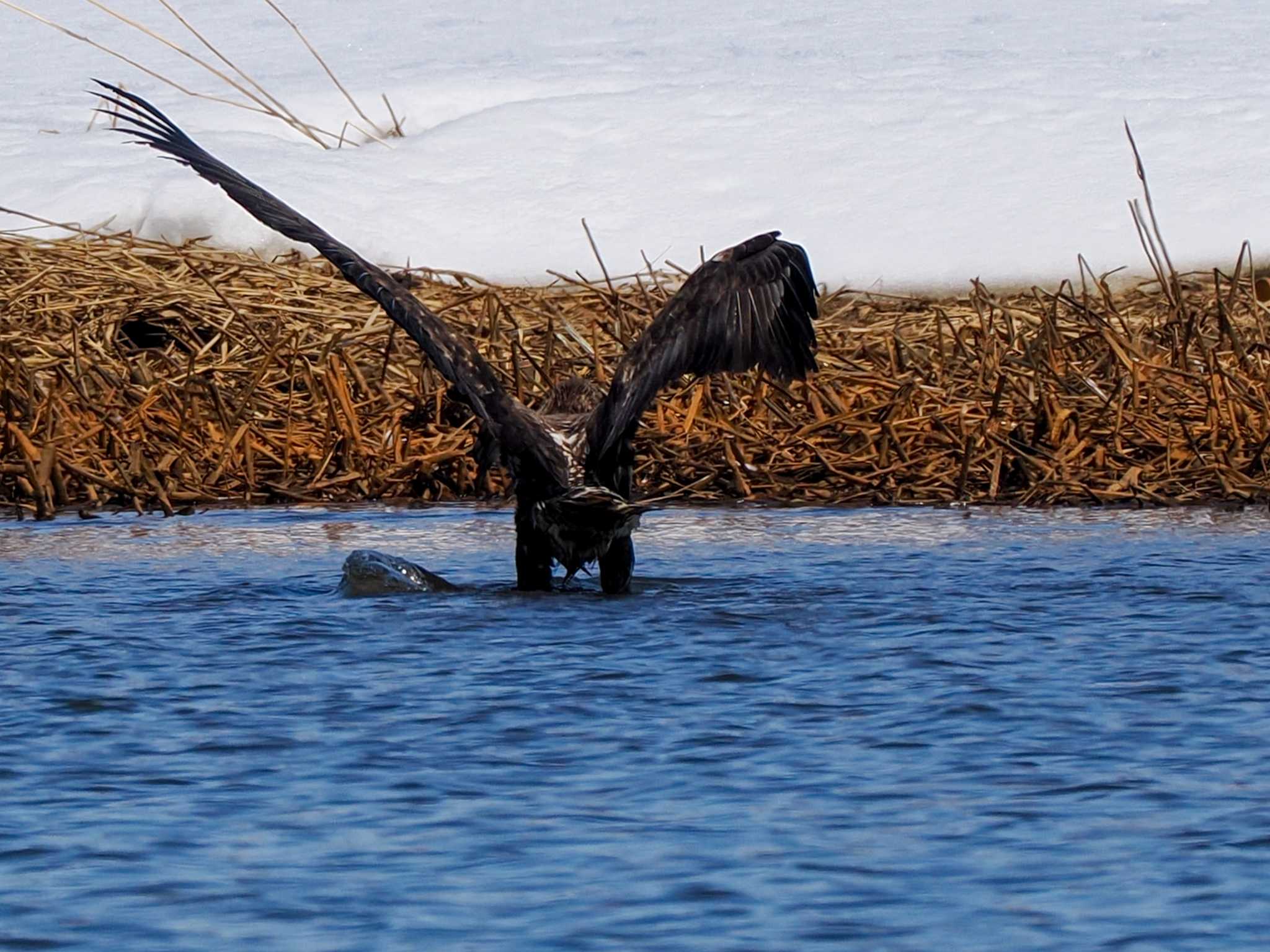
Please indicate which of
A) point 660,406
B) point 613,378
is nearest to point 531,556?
point 613,378

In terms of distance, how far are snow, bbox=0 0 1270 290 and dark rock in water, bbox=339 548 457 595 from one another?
5357 mm

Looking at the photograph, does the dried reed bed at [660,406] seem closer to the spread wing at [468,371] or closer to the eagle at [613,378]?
the eagle at [613,378]

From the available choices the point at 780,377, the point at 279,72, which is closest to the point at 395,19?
the point at 279,72

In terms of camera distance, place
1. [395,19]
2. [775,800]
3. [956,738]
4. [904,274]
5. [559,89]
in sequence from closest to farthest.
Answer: [775,800] → [956,738] → [904,274] → [559,89] → [395,19]

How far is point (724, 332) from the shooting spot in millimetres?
6477

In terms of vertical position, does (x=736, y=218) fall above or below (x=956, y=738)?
above

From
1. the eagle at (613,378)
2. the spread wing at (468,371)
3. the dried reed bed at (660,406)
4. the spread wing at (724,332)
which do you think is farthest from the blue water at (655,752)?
the dried reed bed at (660,406)

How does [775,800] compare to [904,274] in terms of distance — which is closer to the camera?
[775,800]

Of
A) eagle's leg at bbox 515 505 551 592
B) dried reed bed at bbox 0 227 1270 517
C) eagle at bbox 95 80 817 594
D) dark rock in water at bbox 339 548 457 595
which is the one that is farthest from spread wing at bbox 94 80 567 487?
dried reed bed at bbox 0 227 1270 517

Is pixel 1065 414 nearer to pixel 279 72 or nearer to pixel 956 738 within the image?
pixel 956 738

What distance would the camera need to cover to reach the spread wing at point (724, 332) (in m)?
6.23

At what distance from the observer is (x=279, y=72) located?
1702 centimetres

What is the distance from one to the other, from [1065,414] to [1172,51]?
8090mm

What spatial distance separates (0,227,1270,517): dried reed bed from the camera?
334 inches
